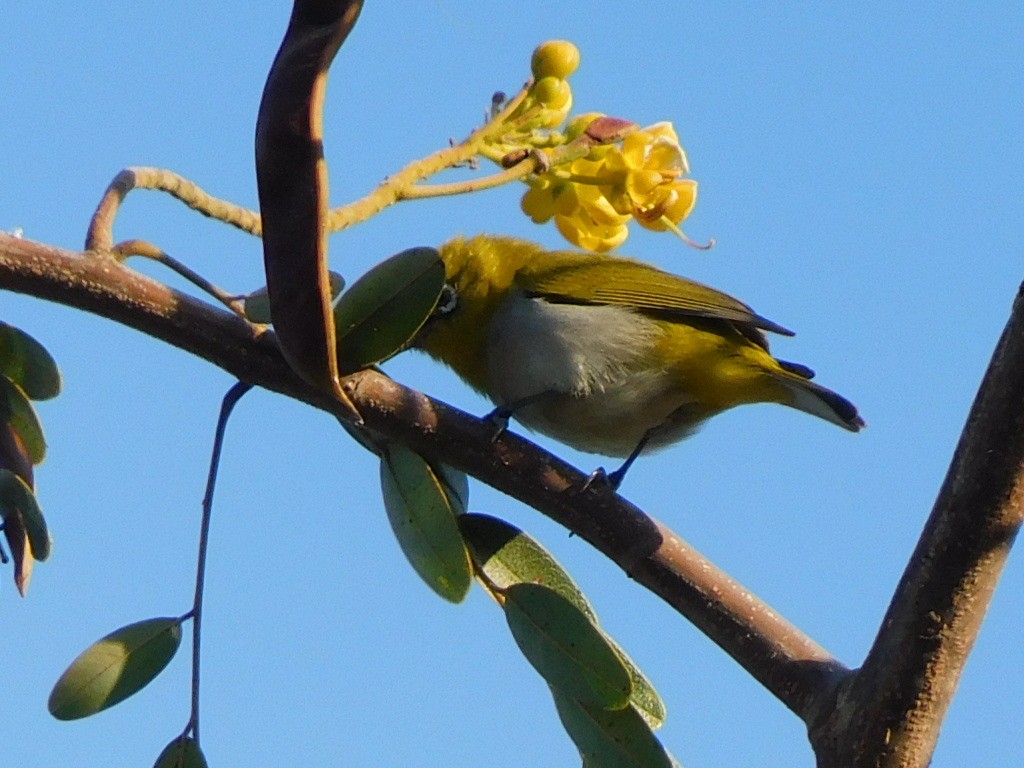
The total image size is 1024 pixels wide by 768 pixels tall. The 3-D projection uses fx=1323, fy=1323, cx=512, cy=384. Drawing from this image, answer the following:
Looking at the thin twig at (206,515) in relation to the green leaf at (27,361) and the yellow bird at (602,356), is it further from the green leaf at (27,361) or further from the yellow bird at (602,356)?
the yellow bird at (602,356)

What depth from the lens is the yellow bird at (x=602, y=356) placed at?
3389 millimetres

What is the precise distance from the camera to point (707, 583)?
5.28 ft

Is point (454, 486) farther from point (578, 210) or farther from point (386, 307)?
point (578, 210)

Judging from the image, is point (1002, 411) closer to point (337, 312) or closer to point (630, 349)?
point (337, 312)

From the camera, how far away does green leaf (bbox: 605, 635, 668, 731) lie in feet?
5.97

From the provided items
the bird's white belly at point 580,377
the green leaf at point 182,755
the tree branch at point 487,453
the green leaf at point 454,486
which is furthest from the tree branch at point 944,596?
the bird's white belly at point 580,377

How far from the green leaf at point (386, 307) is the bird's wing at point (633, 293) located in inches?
A: 73.8

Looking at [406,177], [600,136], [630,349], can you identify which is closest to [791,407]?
[630,349]

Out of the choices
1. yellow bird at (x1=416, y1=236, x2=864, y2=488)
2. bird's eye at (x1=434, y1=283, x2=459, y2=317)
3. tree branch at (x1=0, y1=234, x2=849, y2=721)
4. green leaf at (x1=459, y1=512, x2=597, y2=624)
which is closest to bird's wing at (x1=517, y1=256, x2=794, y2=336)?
yellow bird at (x1=416, y1=236, x2=864, y2=488)

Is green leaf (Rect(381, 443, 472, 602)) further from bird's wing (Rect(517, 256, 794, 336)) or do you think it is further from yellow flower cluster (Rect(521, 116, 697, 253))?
bird's wing (Rect(517, 256, 794, 336))

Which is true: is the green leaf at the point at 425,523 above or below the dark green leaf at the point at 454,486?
below

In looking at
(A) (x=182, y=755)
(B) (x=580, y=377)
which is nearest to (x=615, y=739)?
(A) (x=182, y=755)

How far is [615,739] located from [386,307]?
64 cm

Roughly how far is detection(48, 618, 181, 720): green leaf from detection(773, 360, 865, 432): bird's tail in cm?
214
